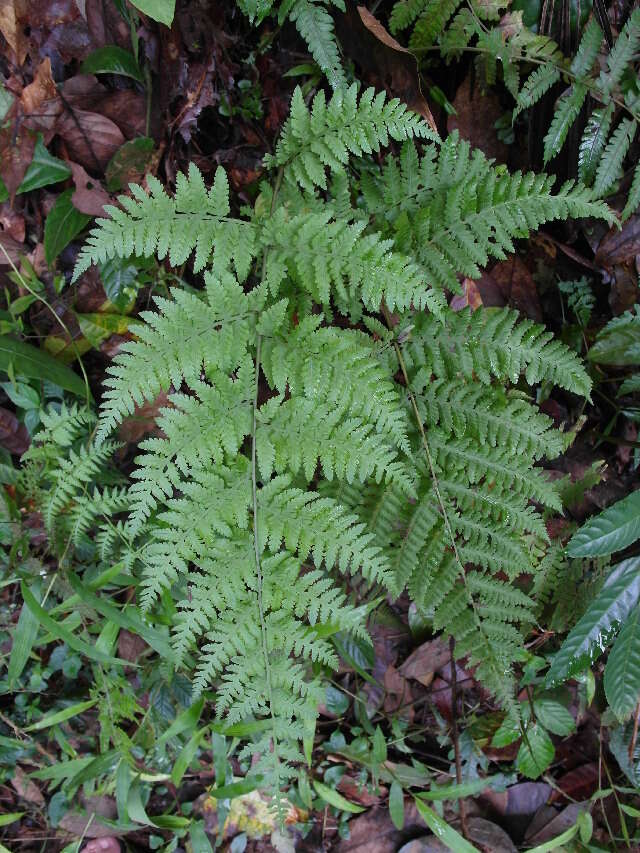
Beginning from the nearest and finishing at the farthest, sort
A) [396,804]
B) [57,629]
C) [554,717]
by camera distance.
Answer: [57,629] < [554,717] < [396,804]

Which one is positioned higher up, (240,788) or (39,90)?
(39,90)

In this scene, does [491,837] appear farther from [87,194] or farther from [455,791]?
[87,194]

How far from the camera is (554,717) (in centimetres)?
327

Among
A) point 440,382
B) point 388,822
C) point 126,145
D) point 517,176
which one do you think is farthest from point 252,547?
point 388,822

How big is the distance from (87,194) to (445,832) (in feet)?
11.8

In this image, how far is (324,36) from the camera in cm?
249

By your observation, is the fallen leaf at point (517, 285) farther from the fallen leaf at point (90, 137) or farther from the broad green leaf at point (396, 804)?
the broad green leaf at point (396, 804)

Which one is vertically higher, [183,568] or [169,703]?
[183,568]

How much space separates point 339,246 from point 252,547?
1.15 meters

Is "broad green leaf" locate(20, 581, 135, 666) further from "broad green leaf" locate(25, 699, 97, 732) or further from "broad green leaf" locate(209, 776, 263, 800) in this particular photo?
"broad green leaf" locate(209, 776, 263, 800)

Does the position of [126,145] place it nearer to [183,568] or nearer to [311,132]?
[311,132]

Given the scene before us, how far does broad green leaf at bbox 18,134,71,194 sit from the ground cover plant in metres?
0.01

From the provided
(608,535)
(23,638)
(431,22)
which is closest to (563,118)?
(431,22)

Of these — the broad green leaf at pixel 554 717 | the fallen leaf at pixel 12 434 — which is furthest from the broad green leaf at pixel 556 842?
the fallen leaf at pixel 12 434
